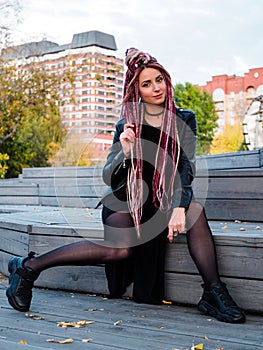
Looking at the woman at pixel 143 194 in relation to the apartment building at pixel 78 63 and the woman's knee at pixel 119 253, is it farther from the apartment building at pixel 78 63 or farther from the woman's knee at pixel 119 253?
the apartment building at pixel 78 63

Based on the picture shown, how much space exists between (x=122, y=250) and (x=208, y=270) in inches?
14.5

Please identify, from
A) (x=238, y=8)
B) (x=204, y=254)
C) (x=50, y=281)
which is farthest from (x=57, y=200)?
(x=238, y=8)

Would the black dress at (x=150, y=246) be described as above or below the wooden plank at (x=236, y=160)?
below

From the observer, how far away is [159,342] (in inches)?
64.8

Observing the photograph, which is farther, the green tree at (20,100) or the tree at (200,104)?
the tree at (200,104)

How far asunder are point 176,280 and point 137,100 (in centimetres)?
79

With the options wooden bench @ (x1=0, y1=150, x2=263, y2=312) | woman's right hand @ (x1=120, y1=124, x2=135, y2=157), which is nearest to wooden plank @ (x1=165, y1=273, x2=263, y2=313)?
wooden bench @ (x1=0, y1=150, x2=263, y2=312)

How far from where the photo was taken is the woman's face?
2.20 m

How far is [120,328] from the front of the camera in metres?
1.82

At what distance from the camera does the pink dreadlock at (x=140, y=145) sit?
2.18 metres

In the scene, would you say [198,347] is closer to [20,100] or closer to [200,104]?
[20,100]

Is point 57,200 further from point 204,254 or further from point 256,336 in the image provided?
point 256,336

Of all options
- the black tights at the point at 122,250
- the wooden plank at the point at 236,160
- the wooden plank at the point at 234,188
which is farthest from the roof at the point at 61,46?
the black tights at the point at 122,250

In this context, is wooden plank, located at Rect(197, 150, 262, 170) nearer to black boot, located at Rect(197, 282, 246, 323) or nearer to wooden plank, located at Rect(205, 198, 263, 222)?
wooden plank, located at Rect(205, 198, 263, 222)
